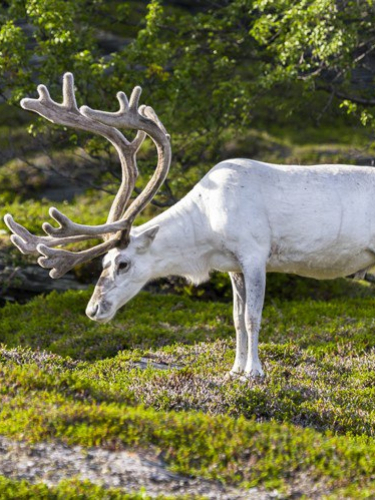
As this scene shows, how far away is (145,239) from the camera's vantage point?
421 inches

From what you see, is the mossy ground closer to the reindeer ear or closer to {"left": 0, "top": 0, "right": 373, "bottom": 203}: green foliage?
the reindeer ear

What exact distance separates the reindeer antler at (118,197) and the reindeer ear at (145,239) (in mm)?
165

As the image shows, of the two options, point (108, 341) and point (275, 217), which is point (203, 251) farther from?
point (108, 341)

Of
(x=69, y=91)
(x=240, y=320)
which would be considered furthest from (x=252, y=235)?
(x=69, y=91)

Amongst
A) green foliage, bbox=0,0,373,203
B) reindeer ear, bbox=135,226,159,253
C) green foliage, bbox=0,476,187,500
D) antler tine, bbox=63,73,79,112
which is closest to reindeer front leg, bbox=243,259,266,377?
reindeer ear, bbox=135,226,159,253

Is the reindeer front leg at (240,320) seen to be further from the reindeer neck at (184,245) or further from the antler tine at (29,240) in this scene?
the antler tine at (29,240)

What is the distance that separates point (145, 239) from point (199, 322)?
3.97m

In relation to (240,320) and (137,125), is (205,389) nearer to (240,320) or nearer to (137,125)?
(240,320)

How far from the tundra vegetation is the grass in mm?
22

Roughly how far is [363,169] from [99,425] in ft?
15.9

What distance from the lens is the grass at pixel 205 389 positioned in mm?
8109

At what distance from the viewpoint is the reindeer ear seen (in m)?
10.6

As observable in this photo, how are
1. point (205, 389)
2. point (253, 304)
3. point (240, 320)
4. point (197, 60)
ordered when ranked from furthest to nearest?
point (197, 60) < point (240, 320) < point (253, 304) < point (205, 389)

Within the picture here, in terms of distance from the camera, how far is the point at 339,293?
635 inches
